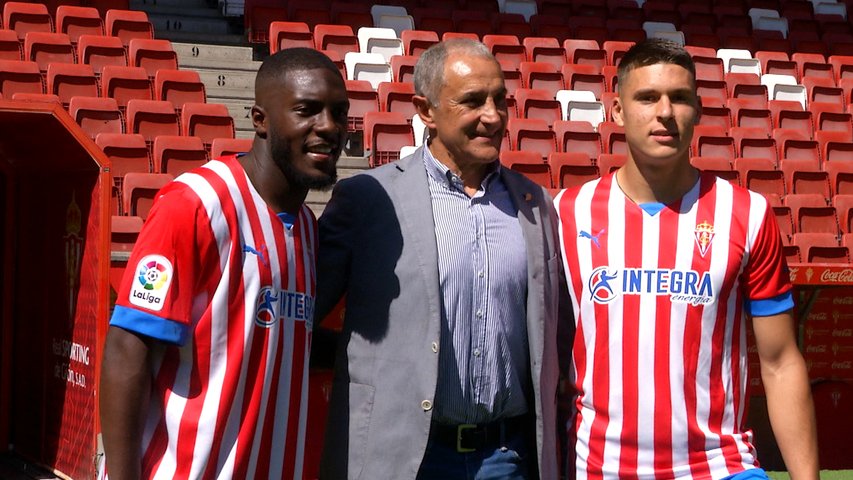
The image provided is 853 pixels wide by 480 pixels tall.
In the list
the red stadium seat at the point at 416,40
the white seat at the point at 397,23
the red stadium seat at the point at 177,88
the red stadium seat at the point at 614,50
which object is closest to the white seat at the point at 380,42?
the red stadium seat at the point at 416,40

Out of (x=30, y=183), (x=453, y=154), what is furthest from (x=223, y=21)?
(x=453, y=154)

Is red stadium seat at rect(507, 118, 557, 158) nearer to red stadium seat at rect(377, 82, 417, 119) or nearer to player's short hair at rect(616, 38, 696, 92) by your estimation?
red stadium seat at rect(377, 82, 417, 119)

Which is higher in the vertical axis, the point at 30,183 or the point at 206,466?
the point at 30,183

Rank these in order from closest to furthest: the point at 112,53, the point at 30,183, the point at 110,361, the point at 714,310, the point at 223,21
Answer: the point at 110,361
the point at 714,310
the point at 30,183
the point at 112,53
the point at 223,21

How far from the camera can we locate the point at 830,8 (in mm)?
14859

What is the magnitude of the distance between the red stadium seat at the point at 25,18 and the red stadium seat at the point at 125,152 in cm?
277

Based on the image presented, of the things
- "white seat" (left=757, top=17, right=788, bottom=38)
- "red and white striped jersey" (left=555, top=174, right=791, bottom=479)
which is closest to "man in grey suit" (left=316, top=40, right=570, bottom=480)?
"red and white striped jersey" (left=555, top=174, right=791, bottom=479)

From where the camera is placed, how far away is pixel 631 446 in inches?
108

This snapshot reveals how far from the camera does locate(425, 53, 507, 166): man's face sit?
2807mm

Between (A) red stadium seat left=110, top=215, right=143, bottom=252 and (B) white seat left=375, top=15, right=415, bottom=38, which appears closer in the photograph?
(A) red stadium seat left=110, top=215, right=143, bottom=252

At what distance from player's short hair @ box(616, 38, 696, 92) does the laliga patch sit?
1371mm

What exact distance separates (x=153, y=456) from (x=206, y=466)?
0.12 metres

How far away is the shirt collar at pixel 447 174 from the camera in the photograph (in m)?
2.89

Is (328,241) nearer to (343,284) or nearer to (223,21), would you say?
(343,284)
